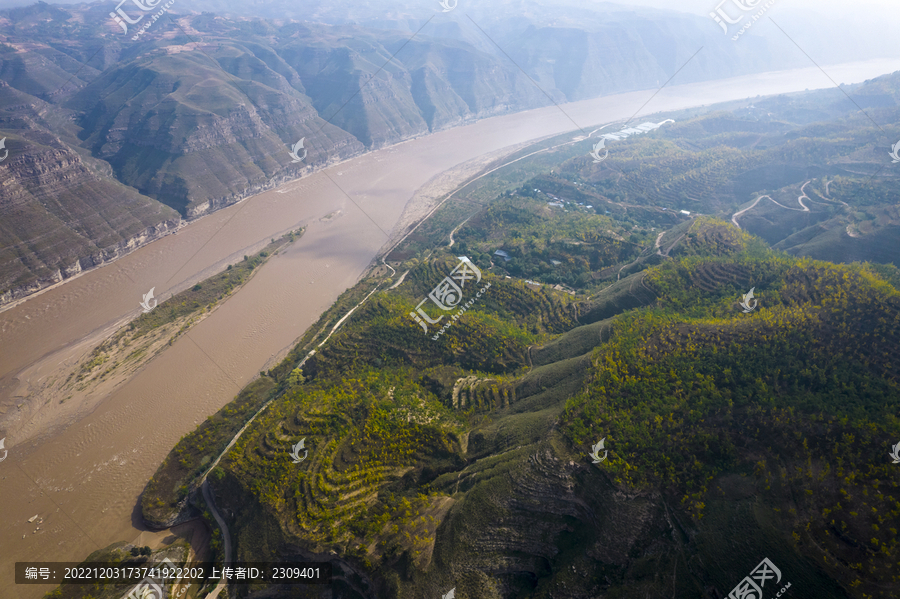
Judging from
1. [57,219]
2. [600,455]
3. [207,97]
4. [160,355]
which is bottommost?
[160,355]

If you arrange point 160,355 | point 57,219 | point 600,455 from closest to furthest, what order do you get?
point 600,455 → point 160,355 → point 57,219

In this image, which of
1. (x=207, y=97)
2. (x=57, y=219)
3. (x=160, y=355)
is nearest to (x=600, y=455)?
(x=160, y=355)

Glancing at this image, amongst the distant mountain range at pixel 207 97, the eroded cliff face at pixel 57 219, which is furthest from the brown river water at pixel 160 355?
the distant mountain range at pixel 207 97

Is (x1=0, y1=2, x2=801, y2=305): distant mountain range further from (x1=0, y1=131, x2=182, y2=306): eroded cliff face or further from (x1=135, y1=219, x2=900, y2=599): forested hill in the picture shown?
(x1=135, y1=219, x2=900, y2=599): forested hill

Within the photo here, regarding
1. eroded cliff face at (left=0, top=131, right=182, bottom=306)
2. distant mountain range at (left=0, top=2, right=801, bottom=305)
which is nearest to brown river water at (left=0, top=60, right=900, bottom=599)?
eroded cliff face at (left=0, top=131, right=182, bottom=306)

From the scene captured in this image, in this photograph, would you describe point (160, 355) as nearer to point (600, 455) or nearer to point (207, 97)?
point (600, 455)

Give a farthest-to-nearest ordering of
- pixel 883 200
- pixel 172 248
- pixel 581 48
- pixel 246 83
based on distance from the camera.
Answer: pixel 581 48
pixel 246 83
pixel 172 248
pixel 883 200

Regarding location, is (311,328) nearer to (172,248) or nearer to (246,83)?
(172,248)

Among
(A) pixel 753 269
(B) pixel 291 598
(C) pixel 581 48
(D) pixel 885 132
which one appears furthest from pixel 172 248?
(C) pixel 581 48
